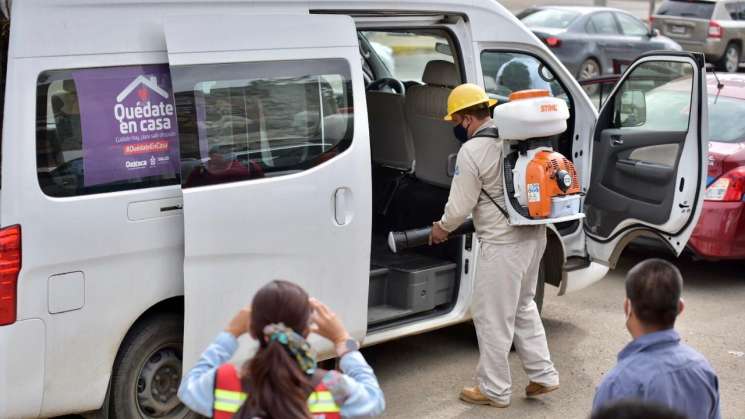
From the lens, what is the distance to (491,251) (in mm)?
5645

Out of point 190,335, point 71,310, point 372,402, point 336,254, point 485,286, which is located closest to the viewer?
point 372,402

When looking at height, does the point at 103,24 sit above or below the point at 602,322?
above

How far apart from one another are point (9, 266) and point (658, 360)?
2554 millimetres

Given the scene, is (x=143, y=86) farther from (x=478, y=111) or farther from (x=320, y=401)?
(x=320, y=401)

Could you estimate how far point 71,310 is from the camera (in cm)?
448

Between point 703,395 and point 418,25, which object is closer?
point 703,395

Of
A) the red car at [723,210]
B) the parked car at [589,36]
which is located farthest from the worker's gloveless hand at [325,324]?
the parked car at [589,36]

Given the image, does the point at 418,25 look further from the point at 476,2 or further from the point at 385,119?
the point at 385,119

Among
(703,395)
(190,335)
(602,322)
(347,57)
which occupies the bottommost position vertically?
(602,322)

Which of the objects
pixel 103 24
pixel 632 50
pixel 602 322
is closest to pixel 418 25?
pixel 103 24

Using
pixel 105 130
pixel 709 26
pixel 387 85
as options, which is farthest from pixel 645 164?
pixel 709 26

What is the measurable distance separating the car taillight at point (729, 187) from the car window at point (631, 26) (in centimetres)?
1108

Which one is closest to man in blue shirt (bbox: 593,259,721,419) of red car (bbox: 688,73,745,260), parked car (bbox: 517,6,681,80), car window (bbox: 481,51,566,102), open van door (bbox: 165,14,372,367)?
open van door (bbox: 165,14,372,367)

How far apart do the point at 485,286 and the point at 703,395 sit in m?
2.57
